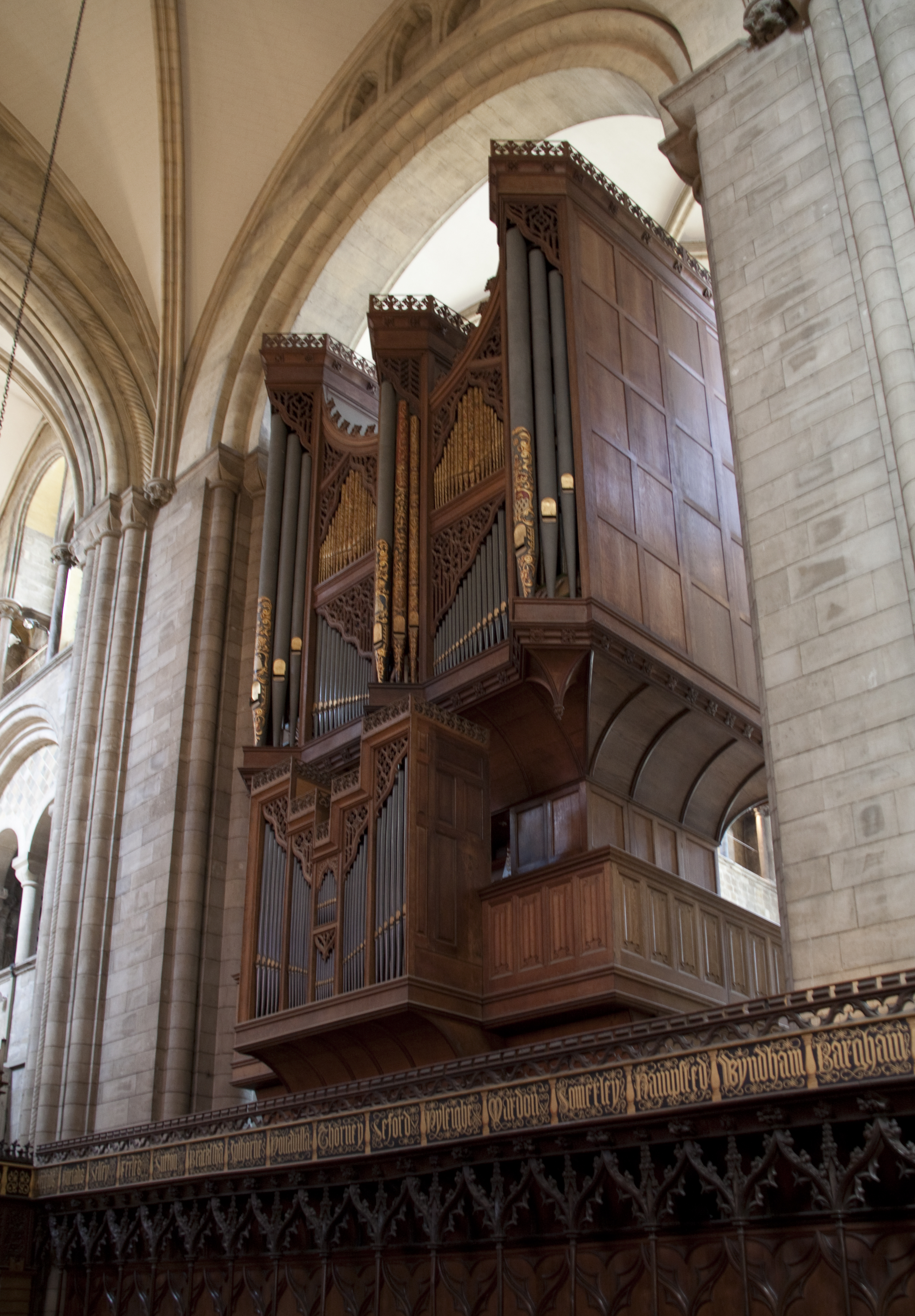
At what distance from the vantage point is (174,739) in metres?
13.7

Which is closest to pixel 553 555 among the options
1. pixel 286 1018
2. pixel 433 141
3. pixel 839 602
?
pixel 839 602

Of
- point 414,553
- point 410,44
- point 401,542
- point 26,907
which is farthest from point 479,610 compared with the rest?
point 26,907

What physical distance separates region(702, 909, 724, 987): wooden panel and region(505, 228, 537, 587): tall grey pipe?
11.1 feet

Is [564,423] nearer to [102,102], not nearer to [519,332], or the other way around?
[519,332]

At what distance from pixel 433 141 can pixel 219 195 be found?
307cm

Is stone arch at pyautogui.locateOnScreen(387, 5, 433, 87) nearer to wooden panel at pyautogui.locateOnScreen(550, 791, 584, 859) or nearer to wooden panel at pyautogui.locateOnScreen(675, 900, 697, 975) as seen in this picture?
wooden panel at pyautogui.locateOnScreen(550, 791, 584, 859)

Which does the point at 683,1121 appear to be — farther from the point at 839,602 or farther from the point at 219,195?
the point at 219,195

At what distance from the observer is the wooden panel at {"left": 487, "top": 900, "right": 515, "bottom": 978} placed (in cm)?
948

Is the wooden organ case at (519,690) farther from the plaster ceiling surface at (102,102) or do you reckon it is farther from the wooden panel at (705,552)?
the plaster ceiling surface at (102,102)

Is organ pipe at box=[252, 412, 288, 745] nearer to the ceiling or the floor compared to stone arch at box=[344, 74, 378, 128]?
nearer to the floor

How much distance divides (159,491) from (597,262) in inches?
255

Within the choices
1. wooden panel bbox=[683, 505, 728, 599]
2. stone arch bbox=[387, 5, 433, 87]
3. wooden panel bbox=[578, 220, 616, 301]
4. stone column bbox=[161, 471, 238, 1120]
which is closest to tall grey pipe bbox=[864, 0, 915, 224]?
wooden panel bbox=[578, 220, 616, 301]

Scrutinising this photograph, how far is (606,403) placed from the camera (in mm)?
10609

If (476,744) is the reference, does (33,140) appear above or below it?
above
